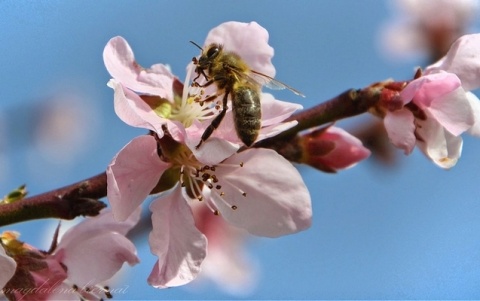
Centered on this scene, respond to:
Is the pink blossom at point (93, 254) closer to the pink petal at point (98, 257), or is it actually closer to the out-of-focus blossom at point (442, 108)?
the pink petal at point (98, 257)

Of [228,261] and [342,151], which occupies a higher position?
[342,151]

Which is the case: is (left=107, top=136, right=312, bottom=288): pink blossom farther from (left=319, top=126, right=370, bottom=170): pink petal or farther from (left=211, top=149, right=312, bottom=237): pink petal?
(left=319, top=126, right=370, bottom=170): pink petal

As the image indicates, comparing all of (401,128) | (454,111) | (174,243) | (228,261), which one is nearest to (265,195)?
(174,243)

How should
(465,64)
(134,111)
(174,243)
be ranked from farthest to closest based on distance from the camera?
(465,64), (174,243), (134,111)

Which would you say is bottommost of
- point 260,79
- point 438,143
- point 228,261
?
point 228,261

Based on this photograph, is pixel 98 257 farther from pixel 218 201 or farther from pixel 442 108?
pixel 442 108

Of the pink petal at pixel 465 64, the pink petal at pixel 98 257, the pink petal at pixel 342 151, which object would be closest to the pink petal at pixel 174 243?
the pink petal at pixel 98 257
